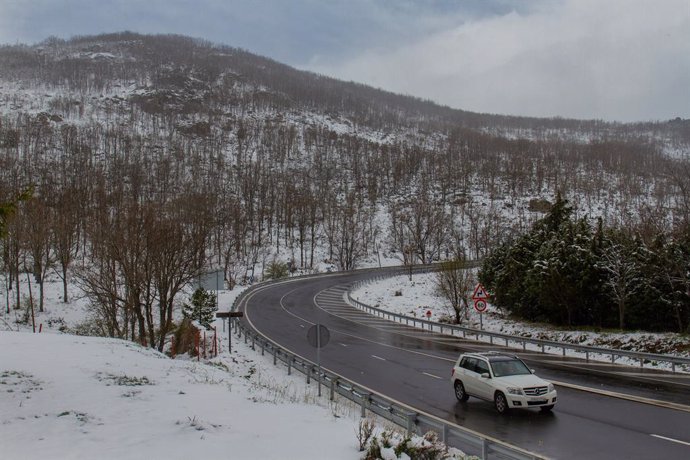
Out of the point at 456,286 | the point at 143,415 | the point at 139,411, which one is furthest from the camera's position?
the point at 456,286

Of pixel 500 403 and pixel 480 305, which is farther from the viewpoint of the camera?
pixel 480 305

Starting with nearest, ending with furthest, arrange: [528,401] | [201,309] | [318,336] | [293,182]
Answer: [528,401]
[318,336]
[201,309]
[293,182]

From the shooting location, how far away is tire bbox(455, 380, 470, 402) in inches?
621

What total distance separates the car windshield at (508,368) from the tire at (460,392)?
1355 mm

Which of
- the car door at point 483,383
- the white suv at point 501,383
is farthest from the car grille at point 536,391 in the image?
the car door at point 483,383

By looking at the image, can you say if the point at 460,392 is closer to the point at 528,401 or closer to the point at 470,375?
the point at 470,375

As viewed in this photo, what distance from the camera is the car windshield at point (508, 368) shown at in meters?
14.9

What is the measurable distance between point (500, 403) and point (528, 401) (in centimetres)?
75

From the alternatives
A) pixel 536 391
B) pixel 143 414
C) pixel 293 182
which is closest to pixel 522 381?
pixel 536 391

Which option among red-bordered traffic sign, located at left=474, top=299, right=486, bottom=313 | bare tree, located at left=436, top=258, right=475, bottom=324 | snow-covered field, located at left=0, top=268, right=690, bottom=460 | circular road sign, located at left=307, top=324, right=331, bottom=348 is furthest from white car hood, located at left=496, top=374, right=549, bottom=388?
bare tree, located at left=436, top=258, right=475, bottom=324

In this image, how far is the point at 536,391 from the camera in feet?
45.3

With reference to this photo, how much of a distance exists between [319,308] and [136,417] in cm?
3783

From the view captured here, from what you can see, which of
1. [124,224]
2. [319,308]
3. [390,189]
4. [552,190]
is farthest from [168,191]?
[552,190]

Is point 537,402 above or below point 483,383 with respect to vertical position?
below
